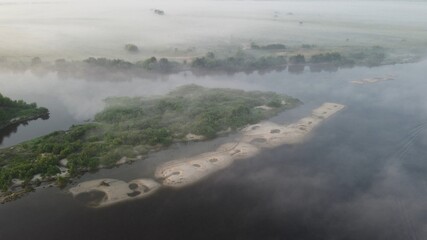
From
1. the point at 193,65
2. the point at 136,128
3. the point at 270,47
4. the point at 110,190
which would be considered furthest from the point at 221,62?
the point at 110,190

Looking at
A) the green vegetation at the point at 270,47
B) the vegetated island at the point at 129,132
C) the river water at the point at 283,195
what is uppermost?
the green vegetation at the point at 270,47

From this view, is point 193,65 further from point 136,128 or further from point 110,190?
point 110,190

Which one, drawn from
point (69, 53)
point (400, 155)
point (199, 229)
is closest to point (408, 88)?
point (400, 155)

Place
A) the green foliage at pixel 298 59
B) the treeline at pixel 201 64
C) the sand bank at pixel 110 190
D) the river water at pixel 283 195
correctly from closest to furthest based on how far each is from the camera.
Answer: the river water at pixel 283 195 < the sand bank at pixel 110 190 < the treeline at pixel 201 64 < the green foliage at pixel 298 59

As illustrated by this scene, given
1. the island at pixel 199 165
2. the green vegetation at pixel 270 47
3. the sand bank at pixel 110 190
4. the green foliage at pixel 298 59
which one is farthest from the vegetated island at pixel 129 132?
the green vegetation at pixel 270 47

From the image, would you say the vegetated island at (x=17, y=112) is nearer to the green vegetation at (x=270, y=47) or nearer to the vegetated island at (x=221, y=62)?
the vegetated island at (x=221, y=62)

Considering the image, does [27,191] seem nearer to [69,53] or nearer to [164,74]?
[164,74]
